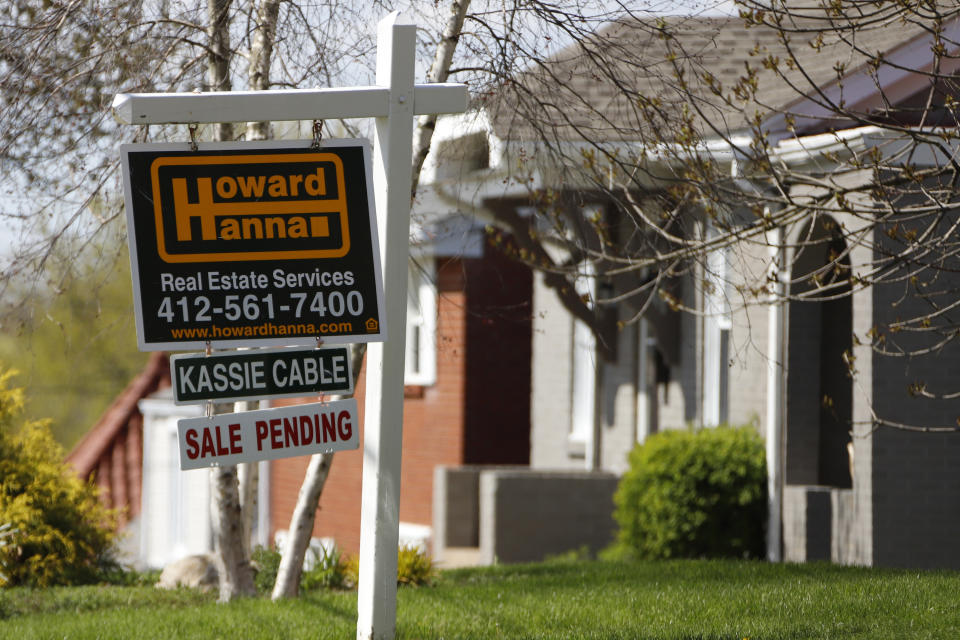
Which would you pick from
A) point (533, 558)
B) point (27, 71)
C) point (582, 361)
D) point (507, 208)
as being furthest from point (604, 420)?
point (27, 71)

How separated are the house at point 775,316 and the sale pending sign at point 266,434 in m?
3.04

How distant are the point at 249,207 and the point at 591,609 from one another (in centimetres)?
316

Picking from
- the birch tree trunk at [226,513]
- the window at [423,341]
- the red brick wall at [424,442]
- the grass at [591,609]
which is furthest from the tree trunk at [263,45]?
the window at [423,341]

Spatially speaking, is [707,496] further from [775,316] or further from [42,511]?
[42,511]

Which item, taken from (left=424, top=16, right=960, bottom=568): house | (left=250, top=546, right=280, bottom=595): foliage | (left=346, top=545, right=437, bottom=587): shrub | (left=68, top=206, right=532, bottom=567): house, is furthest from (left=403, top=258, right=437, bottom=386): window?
(left=346, top=545, right=437, bottom=587): shrub

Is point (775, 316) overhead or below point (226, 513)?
overhead

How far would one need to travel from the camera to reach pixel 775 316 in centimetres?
1179

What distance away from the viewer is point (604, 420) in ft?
51.7

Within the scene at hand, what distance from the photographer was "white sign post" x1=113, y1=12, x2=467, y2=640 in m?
6.32

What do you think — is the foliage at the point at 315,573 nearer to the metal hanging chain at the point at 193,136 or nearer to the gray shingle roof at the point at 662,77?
the gray shingle roof at the point at 662,77

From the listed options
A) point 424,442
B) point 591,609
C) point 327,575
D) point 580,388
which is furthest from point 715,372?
point 424,442

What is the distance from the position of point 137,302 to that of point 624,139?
14.5ft

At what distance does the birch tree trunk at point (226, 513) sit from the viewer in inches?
367

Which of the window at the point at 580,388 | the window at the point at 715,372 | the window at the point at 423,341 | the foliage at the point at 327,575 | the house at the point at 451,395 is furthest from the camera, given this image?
the window at the point at 423,341
